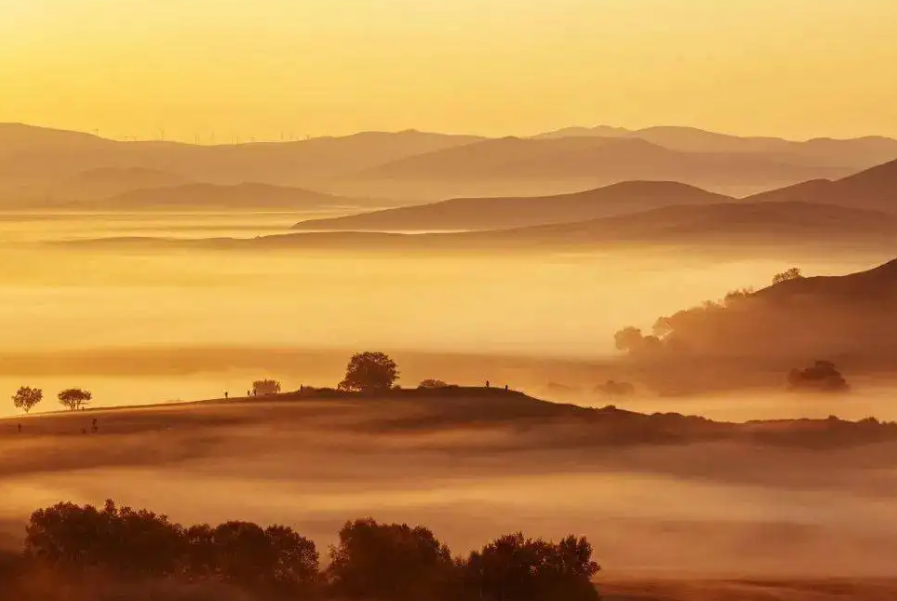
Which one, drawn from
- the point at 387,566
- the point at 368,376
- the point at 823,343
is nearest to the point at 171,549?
the point at 387,566

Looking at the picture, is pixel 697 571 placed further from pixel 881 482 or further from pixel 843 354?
pixel 843 354

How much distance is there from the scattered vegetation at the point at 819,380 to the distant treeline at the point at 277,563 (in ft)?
337

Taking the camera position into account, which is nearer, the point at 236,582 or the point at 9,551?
the point at 236,582

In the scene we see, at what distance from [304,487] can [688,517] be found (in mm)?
20012

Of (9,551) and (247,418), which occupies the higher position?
(247,418)

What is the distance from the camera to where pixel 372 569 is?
53562 mm

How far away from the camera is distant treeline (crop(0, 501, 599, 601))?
51.6 m

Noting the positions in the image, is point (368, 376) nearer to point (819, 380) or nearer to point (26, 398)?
point (26, 398)

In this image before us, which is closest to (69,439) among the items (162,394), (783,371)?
(162,394)

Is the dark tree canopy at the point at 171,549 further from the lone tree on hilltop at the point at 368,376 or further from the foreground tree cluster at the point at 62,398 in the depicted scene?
the foreground tree cluster at the point at 62,398

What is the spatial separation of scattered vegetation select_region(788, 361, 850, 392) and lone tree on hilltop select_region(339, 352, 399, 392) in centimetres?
5398

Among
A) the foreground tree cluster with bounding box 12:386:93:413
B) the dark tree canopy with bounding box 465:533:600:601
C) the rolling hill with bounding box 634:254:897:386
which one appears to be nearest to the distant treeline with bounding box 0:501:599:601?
the dark tree canopy with bounding box 465:533:600:601

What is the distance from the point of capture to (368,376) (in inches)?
4373

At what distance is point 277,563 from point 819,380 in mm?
109934
